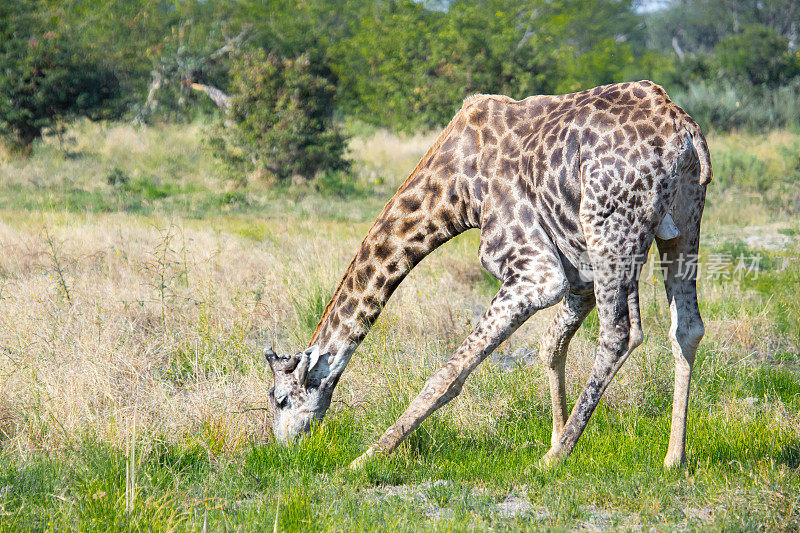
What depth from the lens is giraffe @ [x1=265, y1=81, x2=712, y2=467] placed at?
448 cm

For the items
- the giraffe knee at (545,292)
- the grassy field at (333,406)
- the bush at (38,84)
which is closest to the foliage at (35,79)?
the bush at (38,84)

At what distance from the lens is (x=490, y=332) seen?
454 cm

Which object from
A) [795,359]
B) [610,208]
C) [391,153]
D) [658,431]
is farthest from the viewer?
[391,153]

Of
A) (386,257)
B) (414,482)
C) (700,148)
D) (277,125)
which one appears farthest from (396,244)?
(277,125)

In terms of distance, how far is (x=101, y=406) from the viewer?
5.30m

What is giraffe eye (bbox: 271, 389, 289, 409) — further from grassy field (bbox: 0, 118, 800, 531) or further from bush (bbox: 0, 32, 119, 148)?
bush (bbox: 0, 32, 119, 148)

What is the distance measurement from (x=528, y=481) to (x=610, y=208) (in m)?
1.71

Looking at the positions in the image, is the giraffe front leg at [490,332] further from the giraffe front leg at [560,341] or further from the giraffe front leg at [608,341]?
the giraffe front leg at [560,341]

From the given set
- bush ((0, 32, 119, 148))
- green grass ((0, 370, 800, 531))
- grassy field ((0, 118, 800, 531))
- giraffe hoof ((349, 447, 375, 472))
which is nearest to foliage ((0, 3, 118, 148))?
bush ((0, 32, 119, 148))

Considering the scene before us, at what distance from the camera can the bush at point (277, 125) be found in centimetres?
1631

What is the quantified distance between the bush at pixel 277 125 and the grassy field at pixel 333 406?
5939mm

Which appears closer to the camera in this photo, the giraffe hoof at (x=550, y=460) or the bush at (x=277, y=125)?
the giraffe hoof at (x=550, y=460)

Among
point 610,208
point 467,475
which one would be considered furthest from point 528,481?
point 610,208

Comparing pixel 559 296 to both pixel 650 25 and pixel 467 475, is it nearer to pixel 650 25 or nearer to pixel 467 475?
pixel 467 475
